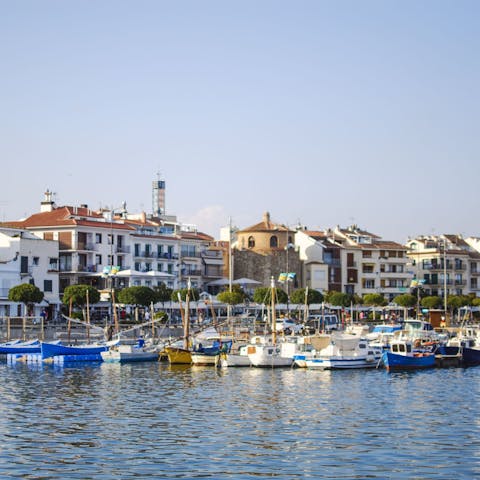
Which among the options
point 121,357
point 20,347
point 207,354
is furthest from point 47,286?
point 207,354

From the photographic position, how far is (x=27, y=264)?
96.1 meters

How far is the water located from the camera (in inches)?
1249

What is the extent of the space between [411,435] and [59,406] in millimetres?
16789

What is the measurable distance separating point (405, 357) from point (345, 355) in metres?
3.91

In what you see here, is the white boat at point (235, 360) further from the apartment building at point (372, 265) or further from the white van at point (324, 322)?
the apartment building at point (372, 265)

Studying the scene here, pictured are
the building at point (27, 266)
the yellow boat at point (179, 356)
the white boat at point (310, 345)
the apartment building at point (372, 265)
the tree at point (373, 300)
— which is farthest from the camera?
the apartment building at point (372, 265)

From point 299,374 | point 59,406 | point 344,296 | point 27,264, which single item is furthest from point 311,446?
point 344,296

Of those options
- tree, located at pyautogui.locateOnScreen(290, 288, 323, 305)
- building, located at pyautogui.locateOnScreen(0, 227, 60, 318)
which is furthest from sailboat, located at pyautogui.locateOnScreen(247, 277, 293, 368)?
tree, located at pyautogui.locateOnScreen(290, 288, 323, 305)

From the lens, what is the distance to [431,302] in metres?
123

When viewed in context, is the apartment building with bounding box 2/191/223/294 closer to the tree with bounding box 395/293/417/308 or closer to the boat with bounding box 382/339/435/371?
the tree with bounding box 395/293/417/308

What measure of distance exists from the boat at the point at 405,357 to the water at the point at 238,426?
161 inches

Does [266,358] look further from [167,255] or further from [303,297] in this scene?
[167,255]

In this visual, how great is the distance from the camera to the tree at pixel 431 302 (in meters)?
123

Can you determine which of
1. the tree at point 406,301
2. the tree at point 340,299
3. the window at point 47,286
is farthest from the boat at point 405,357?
the tree at point 406,301
